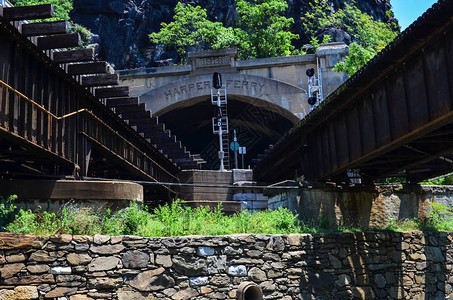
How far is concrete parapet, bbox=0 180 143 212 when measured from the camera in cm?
1273

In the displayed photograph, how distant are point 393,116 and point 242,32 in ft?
111

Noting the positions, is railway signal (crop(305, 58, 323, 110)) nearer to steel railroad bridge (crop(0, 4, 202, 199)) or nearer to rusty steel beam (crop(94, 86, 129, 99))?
steel railroad bridge (crop(0, 4, 202, 199))

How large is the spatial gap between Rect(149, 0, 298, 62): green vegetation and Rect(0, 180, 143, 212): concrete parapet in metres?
30.7

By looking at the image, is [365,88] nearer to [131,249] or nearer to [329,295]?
[329,295]

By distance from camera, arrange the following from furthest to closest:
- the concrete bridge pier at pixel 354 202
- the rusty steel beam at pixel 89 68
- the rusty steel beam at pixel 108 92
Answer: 1. the rusty steel beam at pixel 108 92
2. the concrete bridge pier at pixel 354 202
3. the rusty steel beam at pixel 89 68

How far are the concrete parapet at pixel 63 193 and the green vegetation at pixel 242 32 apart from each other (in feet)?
101

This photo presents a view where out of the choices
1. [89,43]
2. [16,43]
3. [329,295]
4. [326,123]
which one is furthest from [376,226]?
[89,43]

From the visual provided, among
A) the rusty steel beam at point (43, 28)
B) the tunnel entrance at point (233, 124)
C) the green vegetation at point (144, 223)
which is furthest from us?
the tunnel entrance at point (233, 124)

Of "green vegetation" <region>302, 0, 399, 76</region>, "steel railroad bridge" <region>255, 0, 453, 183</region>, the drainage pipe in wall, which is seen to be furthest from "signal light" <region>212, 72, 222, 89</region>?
the drainage pipe in wall

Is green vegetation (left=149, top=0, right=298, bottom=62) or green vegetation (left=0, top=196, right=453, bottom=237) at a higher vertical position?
green vegetation (left=149, top=0, right=298, bottom=62)

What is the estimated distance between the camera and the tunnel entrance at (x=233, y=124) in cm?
3994

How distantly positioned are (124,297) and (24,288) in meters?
1.90

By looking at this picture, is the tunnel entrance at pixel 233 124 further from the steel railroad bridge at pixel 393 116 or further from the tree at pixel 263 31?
the steel railroad bridge at pixel 393 116

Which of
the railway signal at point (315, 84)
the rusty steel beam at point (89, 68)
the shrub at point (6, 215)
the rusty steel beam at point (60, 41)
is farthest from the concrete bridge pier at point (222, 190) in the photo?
Result: the shrub at point (6, 215)
